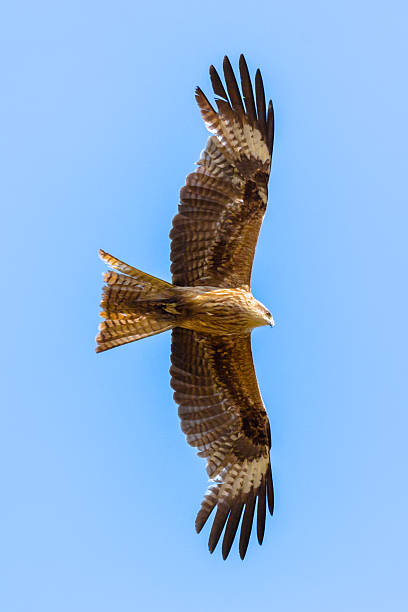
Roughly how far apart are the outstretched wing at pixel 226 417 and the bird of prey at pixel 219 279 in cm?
1

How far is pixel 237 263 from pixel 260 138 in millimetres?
1321

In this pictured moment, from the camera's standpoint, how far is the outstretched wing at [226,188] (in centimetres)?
1201

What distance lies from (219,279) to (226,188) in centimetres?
96

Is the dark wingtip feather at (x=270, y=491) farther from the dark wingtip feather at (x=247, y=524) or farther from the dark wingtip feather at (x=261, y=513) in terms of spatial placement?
the dark wingtip feather at (x=247, y=524)

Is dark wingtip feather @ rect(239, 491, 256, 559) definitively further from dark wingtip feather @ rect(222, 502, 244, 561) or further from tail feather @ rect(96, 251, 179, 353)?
tail feather @ rect(96, 251, 179, 353)

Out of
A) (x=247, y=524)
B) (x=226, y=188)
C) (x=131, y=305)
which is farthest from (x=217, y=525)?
(x=226, y=188)

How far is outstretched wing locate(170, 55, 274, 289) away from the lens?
39.4ft

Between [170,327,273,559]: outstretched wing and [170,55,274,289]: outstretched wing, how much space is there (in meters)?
0.81

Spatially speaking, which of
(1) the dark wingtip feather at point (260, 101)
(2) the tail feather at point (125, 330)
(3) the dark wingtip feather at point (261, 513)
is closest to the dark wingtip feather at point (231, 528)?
(3) the dark wingtip feather at point (261, 513)

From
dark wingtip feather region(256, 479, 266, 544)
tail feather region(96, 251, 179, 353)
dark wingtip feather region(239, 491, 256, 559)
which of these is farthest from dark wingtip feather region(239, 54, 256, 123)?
dark wingtip feather region(239, 491, 256, 559)

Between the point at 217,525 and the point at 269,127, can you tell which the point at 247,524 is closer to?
the point at 217,525

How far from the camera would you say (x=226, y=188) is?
1208cm

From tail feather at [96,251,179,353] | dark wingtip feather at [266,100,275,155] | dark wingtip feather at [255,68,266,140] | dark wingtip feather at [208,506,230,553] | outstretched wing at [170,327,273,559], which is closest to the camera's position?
tail feather at [96,251,179,353]

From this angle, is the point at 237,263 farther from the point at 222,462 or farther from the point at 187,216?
the point at 222,462
